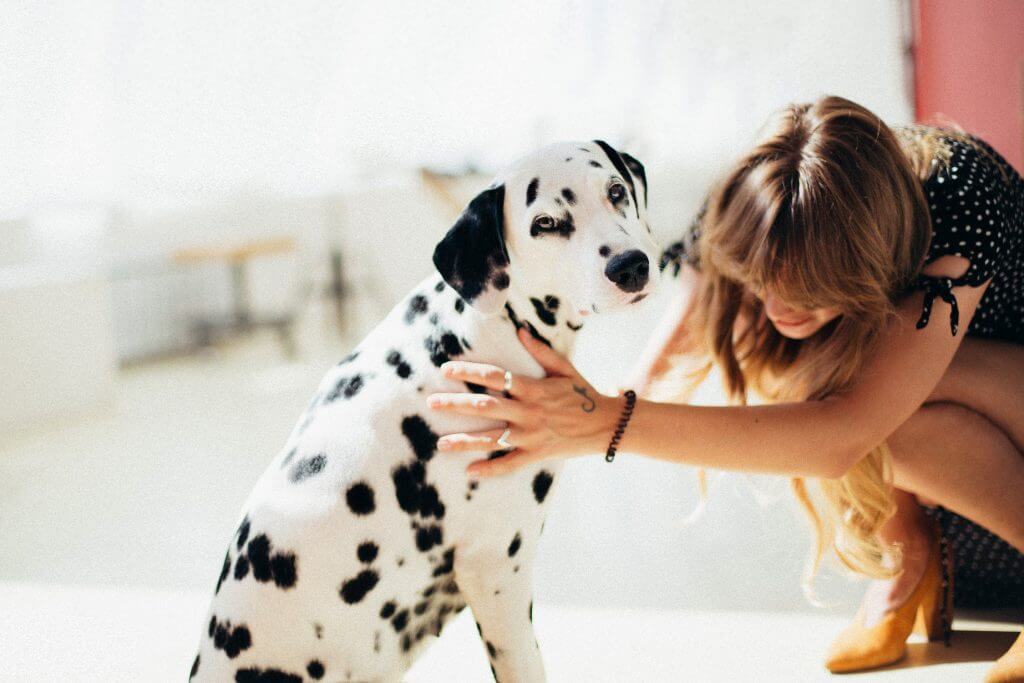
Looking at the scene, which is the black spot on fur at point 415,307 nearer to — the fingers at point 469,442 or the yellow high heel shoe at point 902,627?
the fingers at point 469,442

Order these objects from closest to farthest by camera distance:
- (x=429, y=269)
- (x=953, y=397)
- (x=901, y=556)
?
(x=953, y=397), (x=901, y=556), (x=429, y=269)

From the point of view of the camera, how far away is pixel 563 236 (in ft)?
4.48

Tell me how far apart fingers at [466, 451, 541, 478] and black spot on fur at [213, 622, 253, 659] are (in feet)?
1.33

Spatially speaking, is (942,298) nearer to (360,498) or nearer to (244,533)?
(360,498)

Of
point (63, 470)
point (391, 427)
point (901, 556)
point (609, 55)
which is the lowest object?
point (63, 470)

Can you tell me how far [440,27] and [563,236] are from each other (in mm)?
6769

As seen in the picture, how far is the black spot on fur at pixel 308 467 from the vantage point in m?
1.36

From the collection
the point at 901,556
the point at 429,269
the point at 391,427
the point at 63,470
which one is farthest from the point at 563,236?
the point at 429,269

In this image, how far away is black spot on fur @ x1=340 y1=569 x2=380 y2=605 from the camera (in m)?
1.33

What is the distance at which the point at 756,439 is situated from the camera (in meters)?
1.68

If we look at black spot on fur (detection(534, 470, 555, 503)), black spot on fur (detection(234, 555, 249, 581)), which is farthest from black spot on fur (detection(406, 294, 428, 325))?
black spot on fur (detection(234, 555, 249, 581))

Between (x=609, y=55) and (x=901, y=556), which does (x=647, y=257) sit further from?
(x=609, y=55)

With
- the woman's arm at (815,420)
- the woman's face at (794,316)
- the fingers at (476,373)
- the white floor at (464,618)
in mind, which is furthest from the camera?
the white floor at (464,618)

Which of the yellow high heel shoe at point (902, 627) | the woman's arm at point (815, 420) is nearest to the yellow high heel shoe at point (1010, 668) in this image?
the yellow high heel shoe at point (902, 627)
